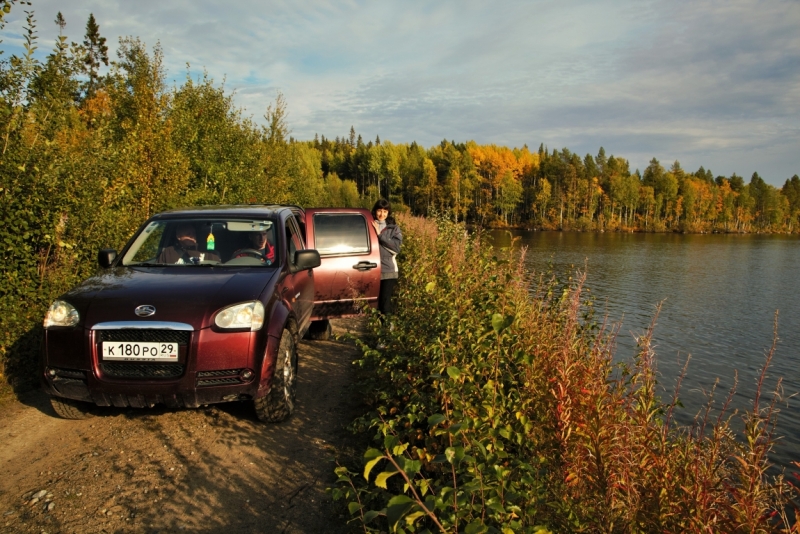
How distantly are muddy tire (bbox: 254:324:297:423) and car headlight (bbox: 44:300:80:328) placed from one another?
1753 millimetres

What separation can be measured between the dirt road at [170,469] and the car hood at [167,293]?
1133 mm

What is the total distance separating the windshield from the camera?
19.4 feet

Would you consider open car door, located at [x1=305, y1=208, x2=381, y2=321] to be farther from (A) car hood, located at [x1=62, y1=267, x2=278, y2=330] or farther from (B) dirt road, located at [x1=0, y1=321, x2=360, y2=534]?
(A) car hood, located at [x1=62, y1=267, x2=278, y2=330]

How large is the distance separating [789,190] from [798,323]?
138 meters

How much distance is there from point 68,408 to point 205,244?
2.12 metres

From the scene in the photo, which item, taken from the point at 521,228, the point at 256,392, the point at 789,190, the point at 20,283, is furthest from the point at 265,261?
the point at 789,190

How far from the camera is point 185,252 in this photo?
19.8 ft

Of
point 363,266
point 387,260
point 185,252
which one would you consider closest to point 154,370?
point 185,252

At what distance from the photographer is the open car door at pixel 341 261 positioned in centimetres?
839

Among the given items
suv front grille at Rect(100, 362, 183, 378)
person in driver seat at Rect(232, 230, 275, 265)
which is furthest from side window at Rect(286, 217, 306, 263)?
suv front grille at Rect(100, 362, 183, 378)

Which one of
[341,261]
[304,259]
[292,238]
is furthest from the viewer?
[341,261]

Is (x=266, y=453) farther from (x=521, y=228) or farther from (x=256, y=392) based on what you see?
(x=521, y=228)

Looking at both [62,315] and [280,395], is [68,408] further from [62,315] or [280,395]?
[280,395]

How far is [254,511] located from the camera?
3.80 m
